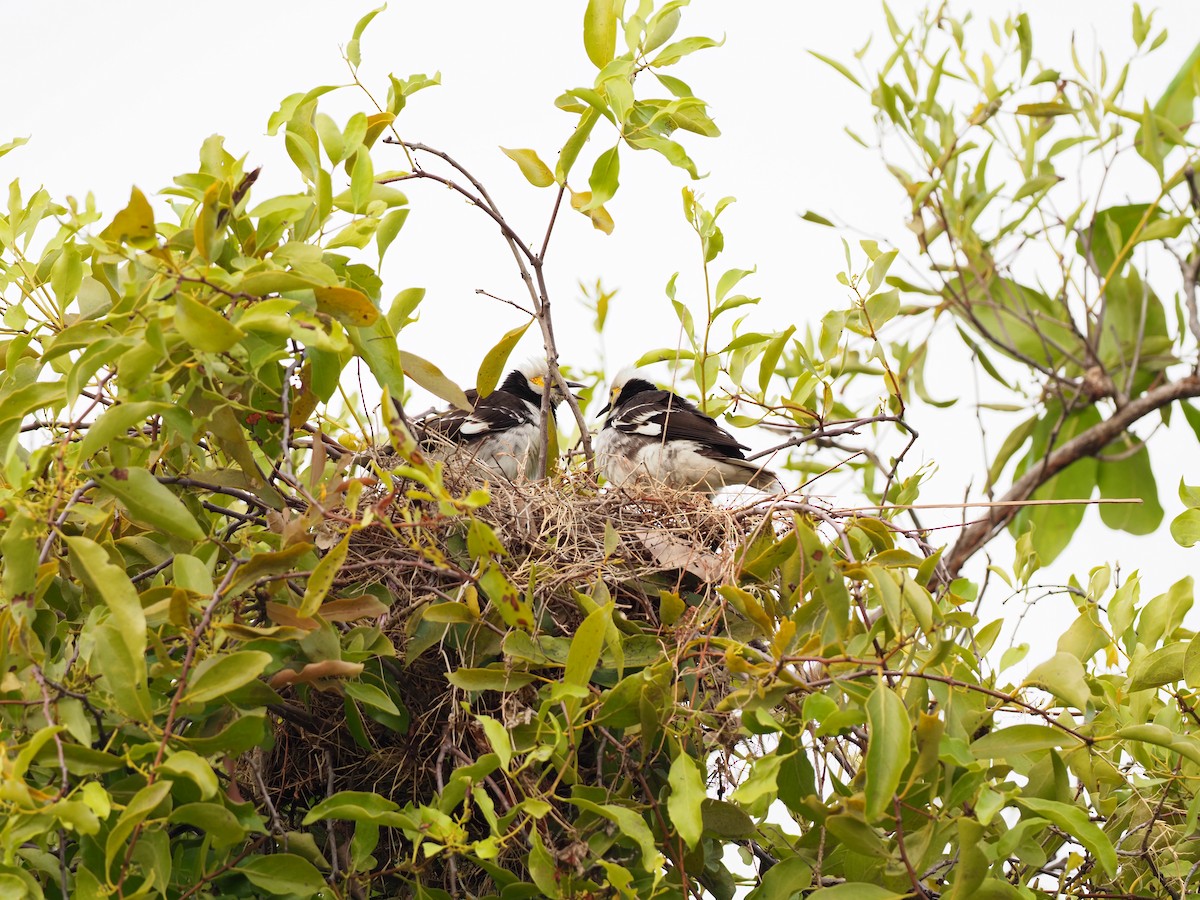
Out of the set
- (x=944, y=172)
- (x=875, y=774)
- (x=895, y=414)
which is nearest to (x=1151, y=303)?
(x=944, y=172)

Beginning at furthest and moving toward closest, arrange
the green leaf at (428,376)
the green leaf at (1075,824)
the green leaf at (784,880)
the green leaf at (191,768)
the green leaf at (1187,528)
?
the green leaf at (1187,528)
the green leaf at (428,376)
the green leaf at (784,880)
the green leaf at (1075,824)
the green leaf at (191,768)

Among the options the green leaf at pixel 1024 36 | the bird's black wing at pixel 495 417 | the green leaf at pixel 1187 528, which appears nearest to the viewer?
the green leaf at pixel 1187 528

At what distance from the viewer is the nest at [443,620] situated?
204 centimetres

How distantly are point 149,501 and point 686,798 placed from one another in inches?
33.1

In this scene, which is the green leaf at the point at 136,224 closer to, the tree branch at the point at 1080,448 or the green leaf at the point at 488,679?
the green leaf at the point at 488,679

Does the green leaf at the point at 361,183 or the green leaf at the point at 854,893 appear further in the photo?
the green leaf at the point at 361,183

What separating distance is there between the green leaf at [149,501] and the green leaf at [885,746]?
0.95 m

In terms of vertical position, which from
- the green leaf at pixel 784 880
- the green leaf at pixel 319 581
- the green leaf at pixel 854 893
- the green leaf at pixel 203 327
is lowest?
the green leaf at pixel 784 880

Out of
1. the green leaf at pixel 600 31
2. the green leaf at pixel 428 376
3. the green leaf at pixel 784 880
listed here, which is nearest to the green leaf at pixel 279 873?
the green leaf at pixel 784 880

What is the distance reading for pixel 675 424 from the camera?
3809 millimetres

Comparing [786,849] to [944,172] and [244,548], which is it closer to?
[244,548]

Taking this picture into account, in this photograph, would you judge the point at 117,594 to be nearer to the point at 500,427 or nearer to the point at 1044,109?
the point at 500,427

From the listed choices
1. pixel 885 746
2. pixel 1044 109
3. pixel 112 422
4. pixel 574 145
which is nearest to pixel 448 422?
pixel 574 145

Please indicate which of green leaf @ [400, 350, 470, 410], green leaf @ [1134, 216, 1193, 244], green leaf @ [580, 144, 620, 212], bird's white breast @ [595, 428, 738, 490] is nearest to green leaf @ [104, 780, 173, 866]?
green leaf @ [400, 350, 470, 410]
